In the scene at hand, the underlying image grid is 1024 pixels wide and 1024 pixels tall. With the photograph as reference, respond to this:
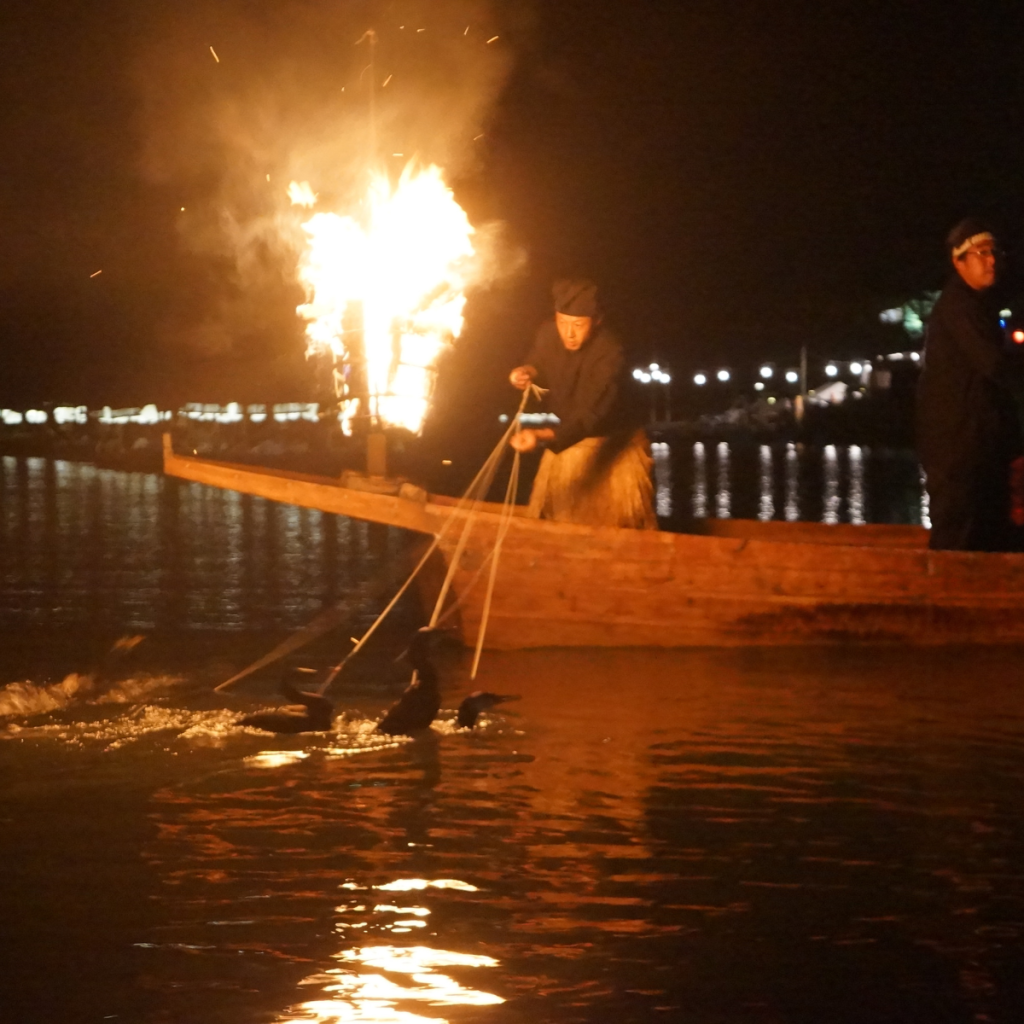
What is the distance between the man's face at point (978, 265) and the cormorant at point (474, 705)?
3.79 m

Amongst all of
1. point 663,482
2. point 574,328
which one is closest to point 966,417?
point 574,328

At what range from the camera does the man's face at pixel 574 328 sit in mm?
9352

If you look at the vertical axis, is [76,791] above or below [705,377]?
below

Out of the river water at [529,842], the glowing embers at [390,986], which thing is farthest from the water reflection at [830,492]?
the glowing embers at [390,986]

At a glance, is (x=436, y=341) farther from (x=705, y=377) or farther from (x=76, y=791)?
(x=705, y=377)

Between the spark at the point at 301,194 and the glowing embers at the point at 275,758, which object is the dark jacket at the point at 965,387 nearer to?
the glowing embers at the point at 275,758

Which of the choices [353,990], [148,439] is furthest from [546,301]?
[353,990]

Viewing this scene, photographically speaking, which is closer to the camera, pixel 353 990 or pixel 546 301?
pixel 353 990

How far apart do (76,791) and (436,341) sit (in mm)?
5963

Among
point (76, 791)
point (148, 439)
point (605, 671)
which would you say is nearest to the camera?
point (76, 791)

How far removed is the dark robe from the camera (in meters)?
9.24

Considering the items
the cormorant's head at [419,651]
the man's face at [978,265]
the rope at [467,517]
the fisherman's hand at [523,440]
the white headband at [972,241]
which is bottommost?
the cormorant's head at [419,651]

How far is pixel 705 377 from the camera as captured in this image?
Result: 297ft

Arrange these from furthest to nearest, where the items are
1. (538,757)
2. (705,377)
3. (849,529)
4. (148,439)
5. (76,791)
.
A: (705,377), (148,439), (849,529), (538,757), (76,791)
